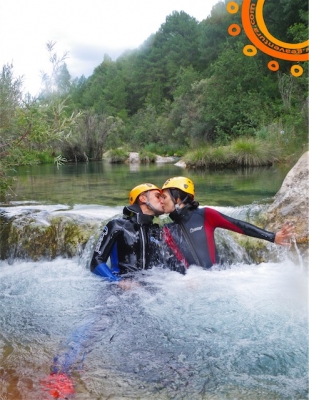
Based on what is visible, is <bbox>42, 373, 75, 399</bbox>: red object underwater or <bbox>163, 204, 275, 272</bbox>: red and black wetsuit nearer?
<bbox>42, 373, 75, 399</bbox>: red object underwater

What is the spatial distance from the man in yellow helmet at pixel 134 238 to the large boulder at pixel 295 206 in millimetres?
2392

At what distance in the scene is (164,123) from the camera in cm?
3619

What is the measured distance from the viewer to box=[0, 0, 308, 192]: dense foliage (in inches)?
220

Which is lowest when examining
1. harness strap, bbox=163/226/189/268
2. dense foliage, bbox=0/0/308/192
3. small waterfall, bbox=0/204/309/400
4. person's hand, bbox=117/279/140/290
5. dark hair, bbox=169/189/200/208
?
small waterfall, bbox=0/204/309/400

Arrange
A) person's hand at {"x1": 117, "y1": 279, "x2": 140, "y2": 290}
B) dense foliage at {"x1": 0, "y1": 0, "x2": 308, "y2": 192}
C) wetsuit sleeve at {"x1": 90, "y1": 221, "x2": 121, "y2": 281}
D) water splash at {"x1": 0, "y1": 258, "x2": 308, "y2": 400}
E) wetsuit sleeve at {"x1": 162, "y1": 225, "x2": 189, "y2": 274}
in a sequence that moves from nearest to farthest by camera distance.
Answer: water splash at {"x1": 0, "y1": 258, "x2": 308, "y2": 400}
person's hand at {"x1": 117, "y1": 279, "x2": 140, "y2": 290}
wetsuit sleeve at {"x1": 90, "y1": 221, "x2": 121, "y2": 281}
wetsuit sleeve at {"x1": 162, "y1": 225, "x2": 189, "y2": 274}
dense foliage at {"x1": 0, "y1": 0, "x2": 308, "y2": 192}

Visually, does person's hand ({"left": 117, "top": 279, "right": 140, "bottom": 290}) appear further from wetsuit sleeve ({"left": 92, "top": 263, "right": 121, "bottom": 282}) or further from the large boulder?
the large boulder

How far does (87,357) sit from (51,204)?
5385 mm

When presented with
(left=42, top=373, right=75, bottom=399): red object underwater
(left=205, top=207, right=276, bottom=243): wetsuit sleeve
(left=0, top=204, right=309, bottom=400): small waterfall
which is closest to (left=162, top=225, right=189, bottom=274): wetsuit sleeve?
(left=0, top=204, right=309, bottom=400): small waterfall

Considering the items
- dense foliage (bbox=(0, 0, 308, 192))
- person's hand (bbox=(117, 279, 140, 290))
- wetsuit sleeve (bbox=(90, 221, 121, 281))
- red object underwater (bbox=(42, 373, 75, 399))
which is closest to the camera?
red object underwater (bbox=(42, 373, 75, 399))

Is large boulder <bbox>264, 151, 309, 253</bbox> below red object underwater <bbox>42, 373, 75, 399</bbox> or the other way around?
the other way around

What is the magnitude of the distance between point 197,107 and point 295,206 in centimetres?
2473

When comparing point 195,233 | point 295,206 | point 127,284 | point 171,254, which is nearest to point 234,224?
point 195,233

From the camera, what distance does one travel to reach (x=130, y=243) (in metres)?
4.11

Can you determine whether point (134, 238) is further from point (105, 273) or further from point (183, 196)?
point (183, 196)
